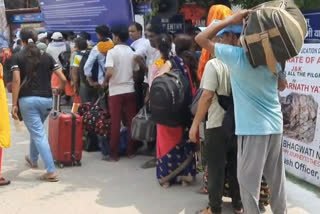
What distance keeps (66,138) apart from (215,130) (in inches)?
92.7

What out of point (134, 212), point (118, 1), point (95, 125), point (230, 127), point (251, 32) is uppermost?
point (118, 1)

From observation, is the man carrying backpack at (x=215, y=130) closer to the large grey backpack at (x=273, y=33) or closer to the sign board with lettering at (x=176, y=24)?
the large grey backpack at (x=273, y=33)

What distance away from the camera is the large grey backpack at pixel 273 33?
8.31 ft

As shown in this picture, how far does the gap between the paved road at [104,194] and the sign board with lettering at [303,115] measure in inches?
10.5

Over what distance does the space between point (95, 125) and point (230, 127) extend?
2.74 m

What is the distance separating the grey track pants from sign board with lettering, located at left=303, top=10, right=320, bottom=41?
198 centimetres

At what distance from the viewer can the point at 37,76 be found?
190 inches

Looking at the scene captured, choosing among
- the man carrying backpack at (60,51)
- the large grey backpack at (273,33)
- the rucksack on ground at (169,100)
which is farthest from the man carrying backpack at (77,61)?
the large grey backpack at (273,33)

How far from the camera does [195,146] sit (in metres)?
4.57

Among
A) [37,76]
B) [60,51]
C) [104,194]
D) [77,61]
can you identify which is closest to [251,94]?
[104,194]

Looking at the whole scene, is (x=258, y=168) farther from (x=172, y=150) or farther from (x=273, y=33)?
(x=172, y=150)

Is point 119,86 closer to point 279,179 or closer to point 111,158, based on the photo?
point 111,158

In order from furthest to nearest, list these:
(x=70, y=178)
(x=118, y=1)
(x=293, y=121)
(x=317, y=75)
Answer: (x=118, y=1)
(x=70, y=178)
(x=293, y=121)
(x=317, y=75)

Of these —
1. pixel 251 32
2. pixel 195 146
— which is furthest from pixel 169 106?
pixel 251 32
